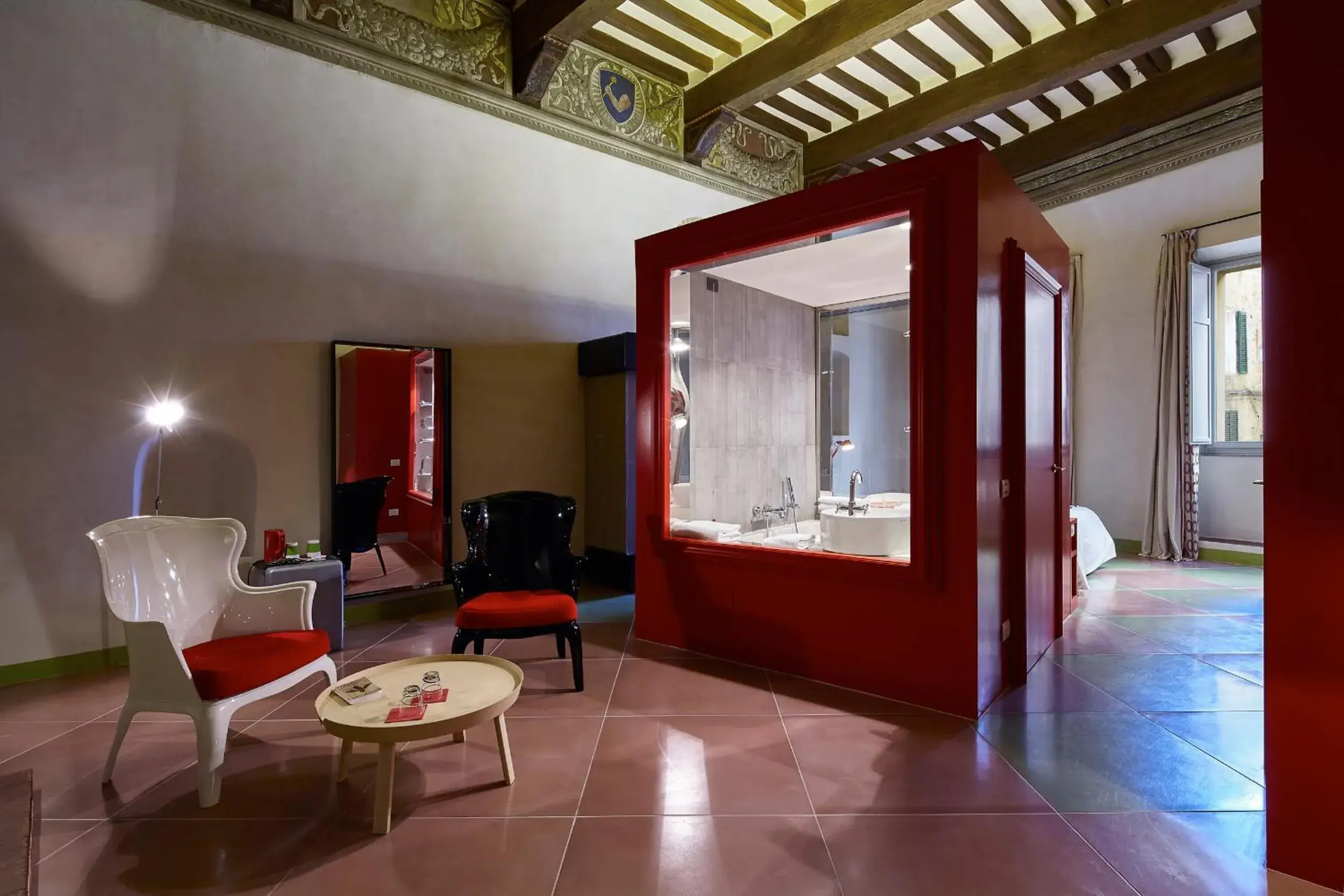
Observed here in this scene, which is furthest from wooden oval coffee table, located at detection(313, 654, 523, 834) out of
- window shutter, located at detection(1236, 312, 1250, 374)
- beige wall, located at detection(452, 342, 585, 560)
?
window shutter, located at detection(1236, 312, 1250, 374)

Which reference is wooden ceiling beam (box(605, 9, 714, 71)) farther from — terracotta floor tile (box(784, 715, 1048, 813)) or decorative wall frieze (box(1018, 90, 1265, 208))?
terracotta floor tile (box(784, 715, 1048, 813))

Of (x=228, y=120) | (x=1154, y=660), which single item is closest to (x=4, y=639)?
(x=228, y=120)

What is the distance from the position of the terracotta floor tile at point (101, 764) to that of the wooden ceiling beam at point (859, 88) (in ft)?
22.1

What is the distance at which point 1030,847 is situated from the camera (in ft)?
6.62

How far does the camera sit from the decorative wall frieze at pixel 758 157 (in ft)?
23.1

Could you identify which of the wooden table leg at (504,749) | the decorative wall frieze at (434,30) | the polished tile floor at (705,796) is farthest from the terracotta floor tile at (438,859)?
the decorative wall frieze at (434,30)

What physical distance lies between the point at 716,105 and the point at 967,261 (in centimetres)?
420

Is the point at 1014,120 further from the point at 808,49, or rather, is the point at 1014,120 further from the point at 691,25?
the point at 691,25

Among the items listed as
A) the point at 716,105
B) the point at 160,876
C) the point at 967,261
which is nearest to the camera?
the point at 160,876

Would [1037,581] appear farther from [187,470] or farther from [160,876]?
[187,470]

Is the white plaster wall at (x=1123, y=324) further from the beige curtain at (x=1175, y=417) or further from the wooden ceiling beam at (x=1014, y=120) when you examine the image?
the wooden ceiling beam at (x=1014, y=120)

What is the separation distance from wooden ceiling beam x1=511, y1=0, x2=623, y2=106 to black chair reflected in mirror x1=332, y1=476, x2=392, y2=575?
3335 millimetres

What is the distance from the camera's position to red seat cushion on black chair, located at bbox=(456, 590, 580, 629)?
325 cm

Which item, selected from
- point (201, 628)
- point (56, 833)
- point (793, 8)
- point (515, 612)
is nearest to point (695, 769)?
point (515, 612)
